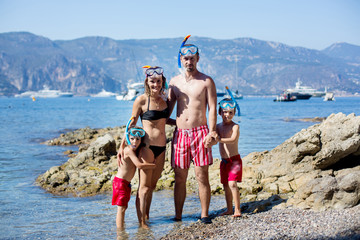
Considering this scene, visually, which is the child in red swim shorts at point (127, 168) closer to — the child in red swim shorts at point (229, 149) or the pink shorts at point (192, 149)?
the pink shorts at point (192, 149)

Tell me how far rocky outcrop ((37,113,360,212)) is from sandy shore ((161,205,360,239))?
12.6 inches

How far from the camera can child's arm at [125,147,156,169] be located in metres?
5.62

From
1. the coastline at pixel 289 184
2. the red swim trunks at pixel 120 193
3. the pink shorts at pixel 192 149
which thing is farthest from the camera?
the red swim trunks at pixel 120 193

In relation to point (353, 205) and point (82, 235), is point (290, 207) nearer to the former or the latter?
point (353, 205)

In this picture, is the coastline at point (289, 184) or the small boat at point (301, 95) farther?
the small boat at point (301, 95)

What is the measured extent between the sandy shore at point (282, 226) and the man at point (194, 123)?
1.29ft

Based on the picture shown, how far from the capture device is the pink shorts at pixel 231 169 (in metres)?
5.89

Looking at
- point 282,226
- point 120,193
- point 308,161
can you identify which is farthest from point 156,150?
point 308,161

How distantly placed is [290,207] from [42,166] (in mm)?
10255

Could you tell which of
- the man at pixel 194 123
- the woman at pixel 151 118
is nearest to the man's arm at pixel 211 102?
the man at pixel 194 123

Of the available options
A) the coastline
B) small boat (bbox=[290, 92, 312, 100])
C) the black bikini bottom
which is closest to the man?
the black bikini bottom

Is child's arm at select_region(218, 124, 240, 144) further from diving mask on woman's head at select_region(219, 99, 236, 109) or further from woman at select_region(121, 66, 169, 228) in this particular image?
woman at select_region(121, 66, 169, 228)

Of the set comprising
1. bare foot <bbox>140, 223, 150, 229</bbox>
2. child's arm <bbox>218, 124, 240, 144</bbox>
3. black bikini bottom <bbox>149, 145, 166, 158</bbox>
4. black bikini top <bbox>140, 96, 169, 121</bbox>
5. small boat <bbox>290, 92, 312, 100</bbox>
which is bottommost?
small boat <bbox>290, 92, 312, 100</bbox>

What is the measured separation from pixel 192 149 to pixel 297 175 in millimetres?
3110
